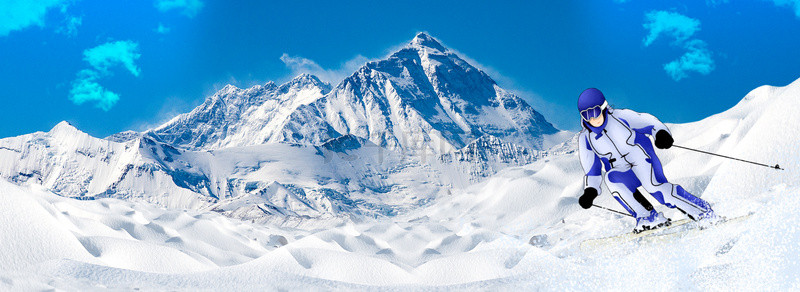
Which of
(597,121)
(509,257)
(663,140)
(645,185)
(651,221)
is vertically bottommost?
(651,221)

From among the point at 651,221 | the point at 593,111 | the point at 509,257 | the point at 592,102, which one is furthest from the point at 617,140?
the point at 509,257

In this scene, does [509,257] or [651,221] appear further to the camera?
[509,257]

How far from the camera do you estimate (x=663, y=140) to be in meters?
6.62

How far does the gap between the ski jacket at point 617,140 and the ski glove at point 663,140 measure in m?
0.18

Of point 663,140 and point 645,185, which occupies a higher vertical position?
point 663,140

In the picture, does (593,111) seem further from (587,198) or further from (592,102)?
(587,198)

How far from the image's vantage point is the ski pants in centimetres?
696

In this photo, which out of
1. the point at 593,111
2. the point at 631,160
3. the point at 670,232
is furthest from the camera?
the point at 631,160

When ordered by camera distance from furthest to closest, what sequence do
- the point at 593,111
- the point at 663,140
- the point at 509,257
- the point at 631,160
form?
the point at 509,257 → the point at 631,160 → the point at 593,111 → the point at 663,140

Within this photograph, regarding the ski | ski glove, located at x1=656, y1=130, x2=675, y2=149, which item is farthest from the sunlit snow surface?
ski glove, located at x1=656, y1=130, x2=675, y2=149

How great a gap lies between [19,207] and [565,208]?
37.7 metres

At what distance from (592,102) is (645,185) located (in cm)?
117

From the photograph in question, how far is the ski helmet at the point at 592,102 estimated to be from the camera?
22.9 feet

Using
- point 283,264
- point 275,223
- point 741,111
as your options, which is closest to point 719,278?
point 283,264
